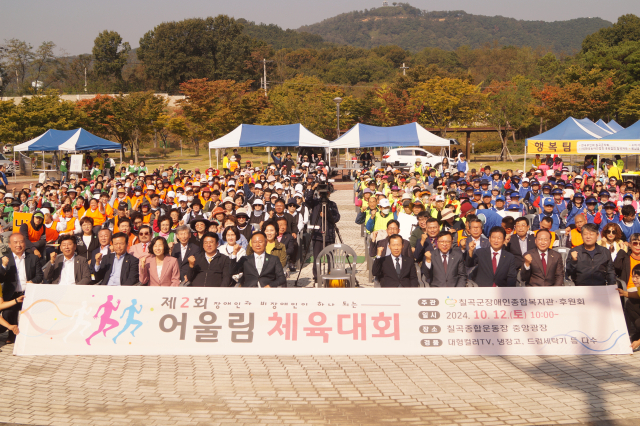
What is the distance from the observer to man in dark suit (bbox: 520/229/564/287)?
663cm

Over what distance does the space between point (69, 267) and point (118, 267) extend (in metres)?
0.60

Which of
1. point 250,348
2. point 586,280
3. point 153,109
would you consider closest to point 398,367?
point 250,348

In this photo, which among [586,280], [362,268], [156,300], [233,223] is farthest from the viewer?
[362,268]

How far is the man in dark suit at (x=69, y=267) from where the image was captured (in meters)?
6.88

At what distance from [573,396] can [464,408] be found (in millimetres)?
1113

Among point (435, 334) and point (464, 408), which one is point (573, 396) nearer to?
point (464, 408)

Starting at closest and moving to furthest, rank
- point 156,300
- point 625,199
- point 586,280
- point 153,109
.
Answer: point 156,300 < point 586,280 < point 625,199 < point 153,109

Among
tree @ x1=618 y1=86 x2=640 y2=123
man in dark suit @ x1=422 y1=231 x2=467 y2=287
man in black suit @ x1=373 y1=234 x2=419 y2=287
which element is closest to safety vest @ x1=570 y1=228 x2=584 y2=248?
man in dark suit @ x1=422 y1=231 x2=467 y2=287

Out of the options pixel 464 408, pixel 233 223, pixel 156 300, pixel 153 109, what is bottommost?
pixel 464 408

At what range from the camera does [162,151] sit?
51.5 m

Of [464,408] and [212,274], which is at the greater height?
[212,274]

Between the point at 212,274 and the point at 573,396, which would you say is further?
the point at 212,274

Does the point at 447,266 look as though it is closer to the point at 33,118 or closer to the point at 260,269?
the point at 260,269

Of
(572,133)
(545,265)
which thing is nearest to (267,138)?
(572,133)
